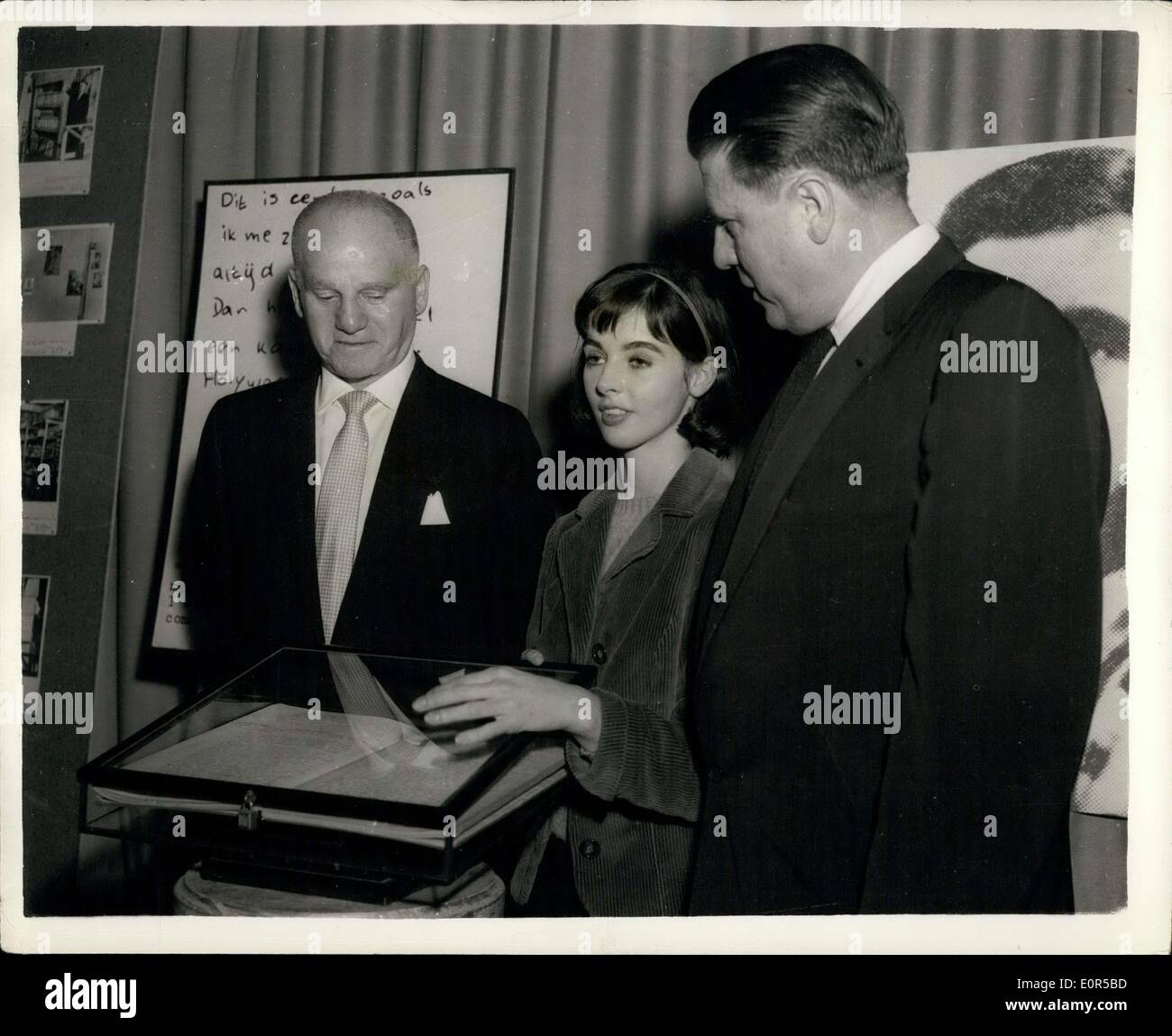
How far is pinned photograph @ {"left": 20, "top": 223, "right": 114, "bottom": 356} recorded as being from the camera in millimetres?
1710

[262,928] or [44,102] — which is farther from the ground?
[44,102]

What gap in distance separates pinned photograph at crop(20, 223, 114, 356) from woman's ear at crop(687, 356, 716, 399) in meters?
1.03

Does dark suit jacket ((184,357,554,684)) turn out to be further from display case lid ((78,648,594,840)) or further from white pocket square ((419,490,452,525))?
display case lid ((78,648,594,840))

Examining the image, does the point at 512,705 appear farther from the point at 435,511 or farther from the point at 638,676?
the point at 435,511

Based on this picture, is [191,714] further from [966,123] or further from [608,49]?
[966,123]

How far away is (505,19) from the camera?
1629 millimetres

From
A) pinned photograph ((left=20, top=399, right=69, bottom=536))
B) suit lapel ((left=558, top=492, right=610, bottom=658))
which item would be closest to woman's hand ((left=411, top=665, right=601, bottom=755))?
suit lapel ((left=558, top=492, right=610, bottom=658))

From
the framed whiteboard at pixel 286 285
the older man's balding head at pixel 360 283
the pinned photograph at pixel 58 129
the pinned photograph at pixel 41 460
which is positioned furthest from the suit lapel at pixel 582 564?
the pinned photograph at pixel 58 129

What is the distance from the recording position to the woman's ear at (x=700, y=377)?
149cm

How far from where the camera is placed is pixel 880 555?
1343mm

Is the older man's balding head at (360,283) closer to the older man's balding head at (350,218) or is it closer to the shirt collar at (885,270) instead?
the older man's balding head at (350,218)

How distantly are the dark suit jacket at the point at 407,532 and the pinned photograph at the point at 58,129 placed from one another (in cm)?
50

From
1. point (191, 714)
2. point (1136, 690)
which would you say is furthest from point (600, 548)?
point (1136, 690)

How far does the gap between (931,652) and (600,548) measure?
0.48 meters
